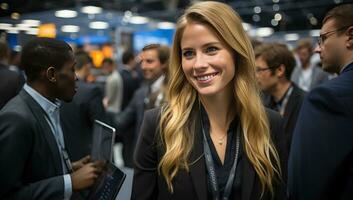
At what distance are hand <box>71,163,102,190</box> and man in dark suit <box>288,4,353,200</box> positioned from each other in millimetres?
833

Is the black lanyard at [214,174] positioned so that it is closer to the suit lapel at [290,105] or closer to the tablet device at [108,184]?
the tablet device at [108,184]

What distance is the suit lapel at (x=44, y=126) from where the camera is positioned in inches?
70.8

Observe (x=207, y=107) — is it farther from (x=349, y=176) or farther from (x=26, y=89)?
(x=26, y=89)

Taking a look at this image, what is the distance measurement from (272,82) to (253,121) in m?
1.86

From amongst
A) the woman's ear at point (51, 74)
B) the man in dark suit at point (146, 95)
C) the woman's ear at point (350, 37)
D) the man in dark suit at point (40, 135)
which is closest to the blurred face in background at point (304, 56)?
the man in dark suit at point (146, 95)

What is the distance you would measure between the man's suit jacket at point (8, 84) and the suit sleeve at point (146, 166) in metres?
1.50

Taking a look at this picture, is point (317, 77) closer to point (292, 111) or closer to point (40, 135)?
point (292, 111)

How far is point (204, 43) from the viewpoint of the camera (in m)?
1.72

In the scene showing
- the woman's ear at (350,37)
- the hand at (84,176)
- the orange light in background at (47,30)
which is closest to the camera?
the hand at (84,176)

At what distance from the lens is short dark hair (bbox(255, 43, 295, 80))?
3.63 meters

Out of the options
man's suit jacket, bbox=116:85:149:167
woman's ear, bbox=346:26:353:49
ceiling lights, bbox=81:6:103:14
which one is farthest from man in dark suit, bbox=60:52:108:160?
ceiling lights, bbox=81:6:103:14

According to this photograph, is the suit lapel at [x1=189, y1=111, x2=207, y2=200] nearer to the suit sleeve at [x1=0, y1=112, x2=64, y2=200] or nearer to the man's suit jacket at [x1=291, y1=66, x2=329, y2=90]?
the suit sleeve at [x1=0, y1=112, x2=64, y2=200]

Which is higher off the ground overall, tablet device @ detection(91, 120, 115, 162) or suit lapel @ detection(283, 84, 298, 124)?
tablet device @ detection(91, 120, 115, 162)

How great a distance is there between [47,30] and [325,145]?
1437 millimetres
